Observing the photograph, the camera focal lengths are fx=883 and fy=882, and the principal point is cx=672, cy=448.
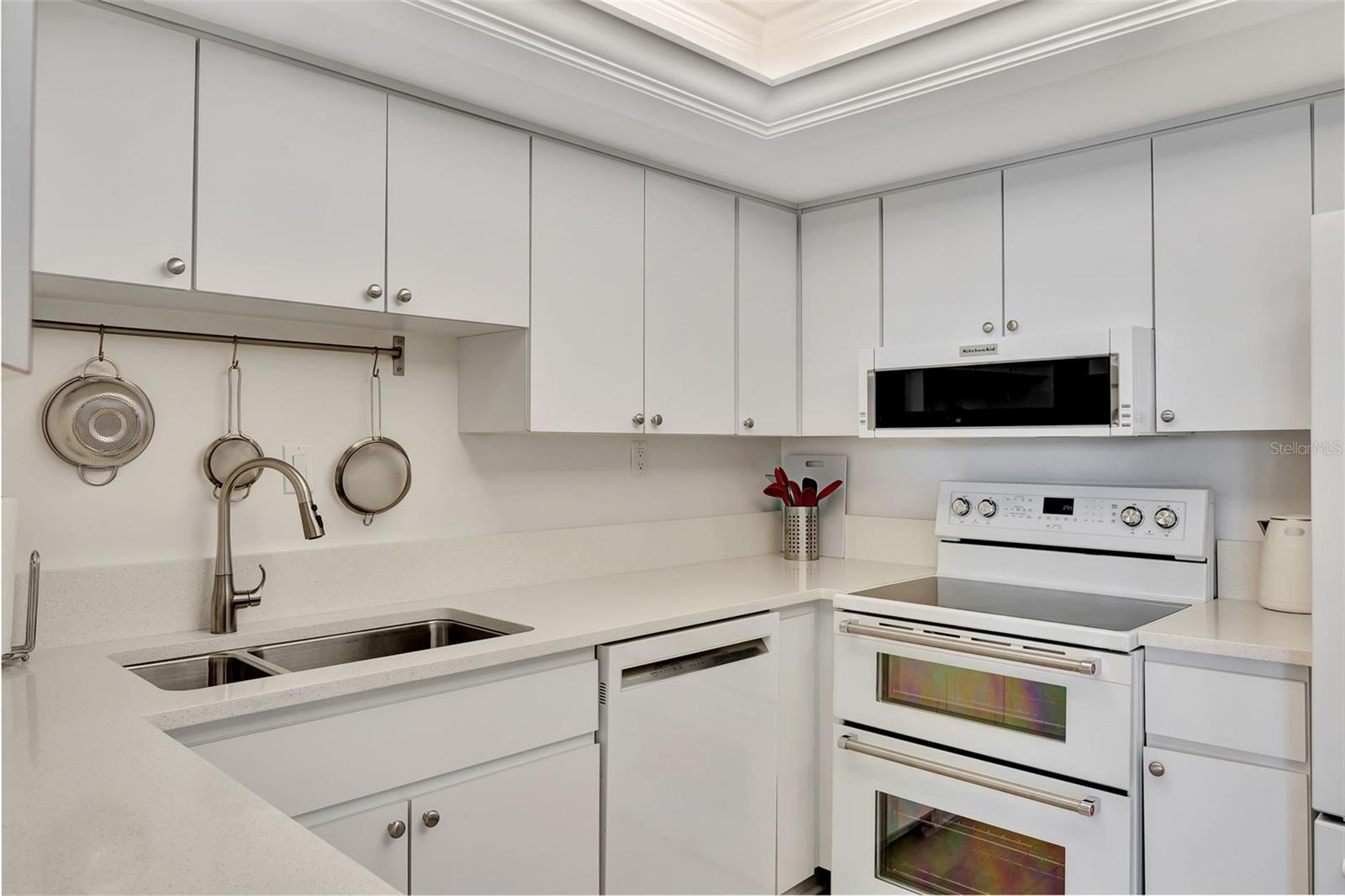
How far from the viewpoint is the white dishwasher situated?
2.04m

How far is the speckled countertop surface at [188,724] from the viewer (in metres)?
0.79

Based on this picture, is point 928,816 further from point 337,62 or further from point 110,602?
point 337,62

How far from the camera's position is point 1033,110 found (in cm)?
225

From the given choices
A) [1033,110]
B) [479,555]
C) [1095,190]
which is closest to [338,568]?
[479,555]

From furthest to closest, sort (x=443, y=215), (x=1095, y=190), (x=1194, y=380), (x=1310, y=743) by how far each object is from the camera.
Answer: (x=1095, y=190) < (x=1194, y=380) < (x=443, y=215) < (x=1310, y=743)

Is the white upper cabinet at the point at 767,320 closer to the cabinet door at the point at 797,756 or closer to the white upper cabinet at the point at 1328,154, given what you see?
the cabinet door at the point at 797,756

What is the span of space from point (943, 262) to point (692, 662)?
147 centimetres

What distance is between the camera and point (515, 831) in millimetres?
1846

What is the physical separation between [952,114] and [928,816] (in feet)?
6.02

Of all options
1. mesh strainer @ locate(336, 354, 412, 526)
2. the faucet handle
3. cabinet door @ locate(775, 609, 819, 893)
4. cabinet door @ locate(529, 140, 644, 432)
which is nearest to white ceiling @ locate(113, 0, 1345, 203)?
cabinet door @ locate(529, 140, 644, 432)

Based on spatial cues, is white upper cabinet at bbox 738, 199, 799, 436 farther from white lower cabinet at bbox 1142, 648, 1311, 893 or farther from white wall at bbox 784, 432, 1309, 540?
white lower cabinet at bbox 1142, 648, 1311, 893

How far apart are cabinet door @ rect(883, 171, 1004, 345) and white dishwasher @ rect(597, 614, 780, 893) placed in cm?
109

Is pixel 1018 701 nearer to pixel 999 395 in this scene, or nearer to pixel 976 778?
pixel 976 778

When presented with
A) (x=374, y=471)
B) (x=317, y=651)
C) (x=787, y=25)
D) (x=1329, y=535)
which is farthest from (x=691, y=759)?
(x=787, y=25)
